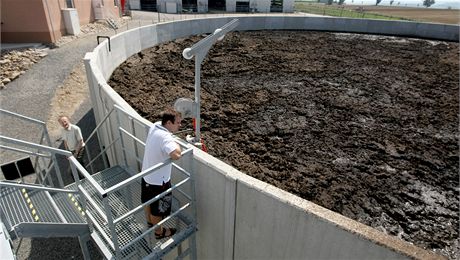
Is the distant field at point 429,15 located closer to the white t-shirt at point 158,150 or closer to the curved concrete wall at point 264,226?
the curved concrete wall at point 264,226

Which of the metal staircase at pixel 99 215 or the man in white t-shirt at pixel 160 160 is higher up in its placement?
the man in white t-shirt at pixel 160 160

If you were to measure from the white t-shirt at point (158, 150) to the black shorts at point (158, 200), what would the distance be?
0.30 ft

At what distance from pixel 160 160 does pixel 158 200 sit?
58 centimetres

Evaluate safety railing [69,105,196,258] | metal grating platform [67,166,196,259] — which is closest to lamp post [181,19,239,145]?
safety railing [69,105,196,258]

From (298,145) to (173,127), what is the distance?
3.63m

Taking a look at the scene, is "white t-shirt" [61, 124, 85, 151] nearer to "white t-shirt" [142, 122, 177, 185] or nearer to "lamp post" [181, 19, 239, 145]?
"lamp post" [181, 19, 239, 145]

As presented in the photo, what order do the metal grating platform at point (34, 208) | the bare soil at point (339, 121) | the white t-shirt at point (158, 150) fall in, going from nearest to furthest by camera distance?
1. the white t-shirt at point (158, 150)
2. the metal grating platform at point (34, 208)
3. the bare soil at point (339, 121)

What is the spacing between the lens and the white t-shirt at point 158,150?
11.0ft

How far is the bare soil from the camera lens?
16.0ft

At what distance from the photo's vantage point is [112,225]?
10.1 feet

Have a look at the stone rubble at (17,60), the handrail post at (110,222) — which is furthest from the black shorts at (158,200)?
the stone rubble at (17,60)

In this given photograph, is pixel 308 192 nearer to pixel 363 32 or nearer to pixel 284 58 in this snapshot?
pixel 284 58

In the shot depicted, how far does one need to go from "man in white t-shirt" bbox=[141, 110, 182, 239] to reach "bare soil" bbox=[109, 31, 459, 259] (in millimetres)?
2237

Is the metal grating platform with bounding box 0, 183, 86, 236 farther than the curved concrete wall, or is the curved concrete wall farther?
the metal grating platform with bounding box 0, 183, 86, 236
